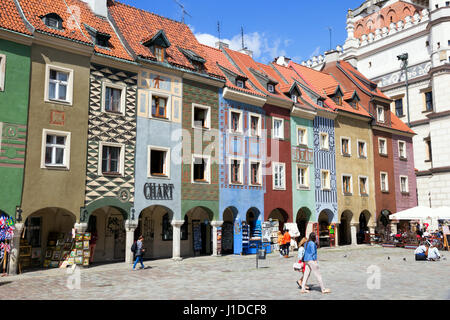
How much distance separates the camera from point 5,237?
17656 mm

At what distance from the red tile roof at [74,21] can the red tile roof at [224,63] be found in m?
6.70

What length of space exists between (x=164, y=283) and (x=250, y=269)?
5.24 meters

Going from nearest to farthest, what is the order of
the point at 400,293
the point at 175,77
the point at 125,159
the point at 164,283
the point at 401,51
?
the point at 400,293
the point at 164,283
the point at 125,159
the point at 175,77
the point at 401,51

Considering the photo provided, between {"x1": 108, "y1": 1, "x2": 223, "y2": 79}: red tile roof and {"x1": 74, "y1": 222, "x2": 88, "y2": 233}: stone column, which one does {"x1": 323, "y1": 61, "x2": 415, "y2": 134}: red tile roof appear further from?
{"x1": 74, "y1": 222, "x2": 88, "y2": 233}: stone column

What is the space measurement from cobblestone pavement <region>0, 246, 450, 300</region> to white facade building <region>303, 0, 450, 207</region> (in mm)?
21051

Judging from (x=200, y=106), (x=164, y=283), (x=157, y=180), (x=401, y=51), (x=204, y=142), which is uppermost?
(x=401, y=51)

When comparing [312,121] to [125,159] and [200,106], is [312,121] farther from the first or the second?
[125,159]

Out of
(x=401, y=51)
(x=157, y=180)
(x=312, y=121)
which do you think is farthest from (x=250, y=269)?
(x=401, y=51)

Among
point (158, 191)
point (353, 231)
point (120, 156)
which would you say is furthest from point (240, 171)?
point (353, 231)

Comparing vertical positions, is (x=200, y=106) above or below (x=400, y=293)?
above

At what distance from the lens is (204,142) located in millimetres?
25938

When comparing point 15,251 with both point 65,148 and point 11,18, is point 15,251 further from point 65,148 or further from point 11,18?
point 11,18

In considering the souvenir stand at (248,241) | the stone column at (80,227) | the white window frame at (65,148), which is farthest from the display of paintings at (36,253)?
the souvenir stand at (248,241)

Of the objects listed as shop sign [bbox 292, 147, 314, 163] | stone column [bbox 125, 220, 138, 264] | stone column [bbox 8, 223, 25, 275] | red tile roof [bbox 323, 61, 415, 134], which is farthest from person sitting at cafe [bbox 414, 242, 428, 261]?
stone column [bbox 8, 223, 25, 275]
